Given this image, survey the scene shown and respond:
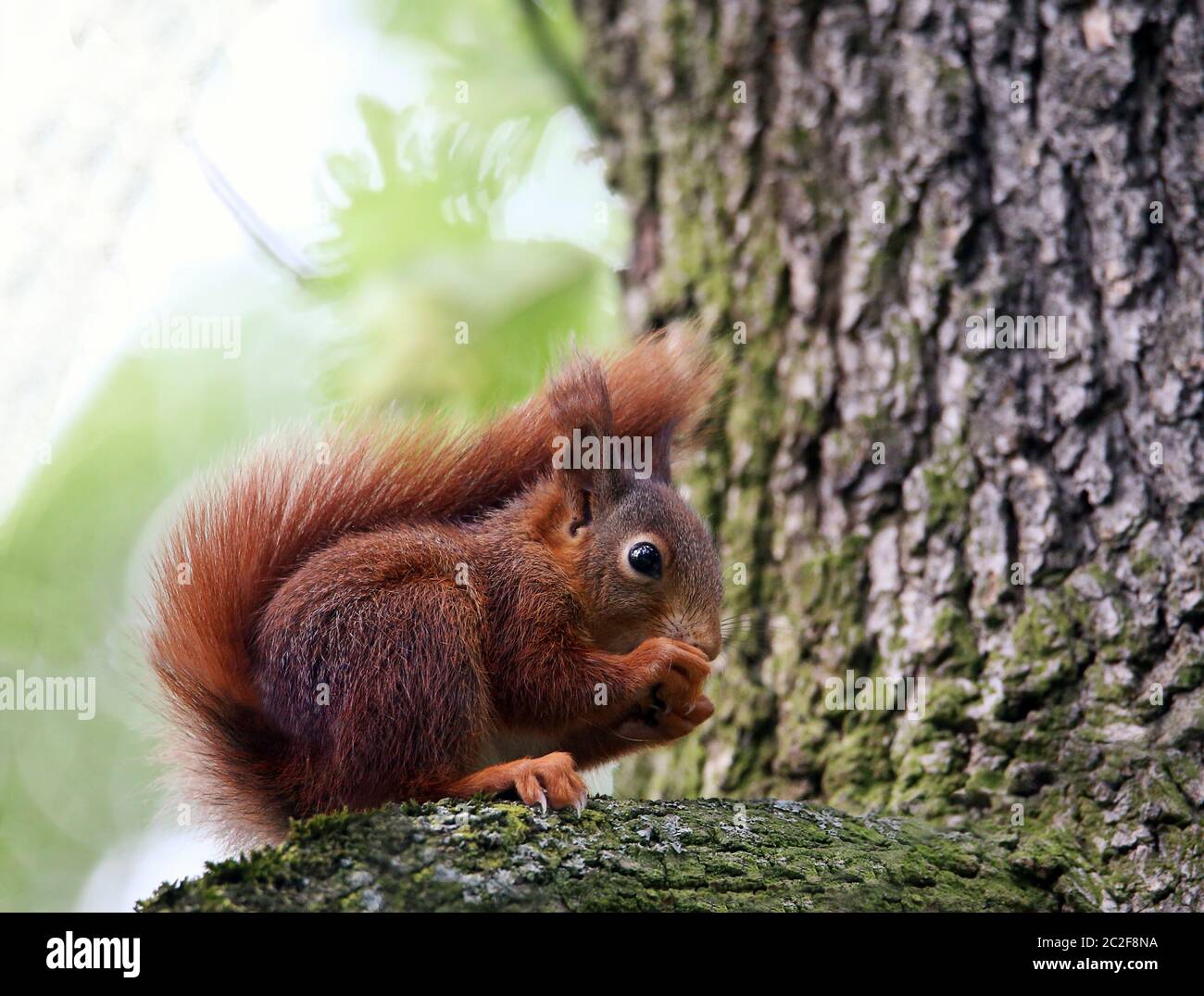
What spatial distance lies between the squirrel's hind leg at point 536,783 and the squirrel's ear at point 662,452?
26.6 inches

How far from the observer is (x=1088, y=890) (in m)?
1.58

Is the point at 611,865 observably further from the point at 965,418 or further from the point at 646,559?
the point at 965,418

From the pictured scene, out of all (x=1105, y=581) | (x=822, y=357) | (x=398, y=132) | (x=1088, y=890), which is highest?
(x=398, y=132)

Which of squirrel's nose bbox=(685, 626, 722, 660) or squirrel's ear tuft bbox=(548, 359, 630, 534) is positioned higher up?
squirrel's ear tuft bbox=(548, 359, 630, 534)

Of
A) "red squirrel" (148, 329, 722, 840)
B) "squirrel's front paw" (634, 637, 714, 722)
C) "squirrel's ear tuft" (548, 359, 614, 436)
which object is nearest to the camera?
"red squirrel" (148, 329, 722, 840)

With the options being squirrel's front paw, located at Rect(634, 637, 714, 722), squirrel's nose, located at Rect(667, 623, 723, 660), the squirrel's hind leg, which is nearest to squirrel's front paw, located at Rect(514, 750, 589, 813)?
the squirrel's hind leg

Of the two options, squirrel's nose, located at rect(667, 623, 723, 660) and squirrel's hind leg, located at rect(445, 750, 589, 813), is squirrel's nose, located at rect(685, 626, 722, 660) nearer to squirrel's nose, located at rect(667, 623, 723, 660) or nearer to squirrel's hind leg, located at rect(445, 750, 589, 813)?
squirrel's nose, located at rect(667, 623, 723, 660)

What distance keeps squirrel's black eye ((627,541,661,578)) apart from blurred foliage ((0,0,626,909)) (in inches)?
30.1

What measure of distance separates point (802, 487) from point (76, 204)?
4.64 ft

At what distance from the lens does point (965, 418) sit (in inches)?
80.4

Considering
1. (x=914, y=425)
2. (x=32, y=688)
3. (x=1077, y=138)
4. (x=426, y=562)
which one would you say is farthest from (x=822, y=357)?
(x=32, y=688)

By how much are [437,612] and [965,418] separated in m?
1.09

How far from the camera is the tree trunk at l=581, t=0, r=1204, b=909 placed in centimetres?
180

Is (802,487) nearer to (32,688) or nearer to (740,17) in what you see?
(740,17)
